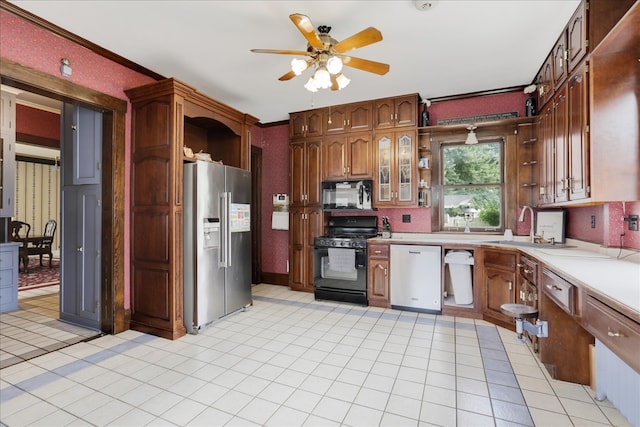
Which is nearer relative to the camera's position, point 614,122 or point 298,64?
Result: point 614,122

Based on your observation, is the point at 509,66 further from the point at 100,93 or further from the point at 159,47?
the point at 100,93

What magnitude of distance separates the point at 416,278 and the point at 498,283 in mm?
894

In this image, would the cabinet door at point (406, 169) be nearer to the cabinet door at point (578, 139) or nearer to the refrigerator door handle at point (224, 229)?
the cabinet door at point (578, 139)

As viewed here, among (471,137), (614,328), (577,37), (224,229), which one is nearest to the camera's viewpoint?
(614,328)

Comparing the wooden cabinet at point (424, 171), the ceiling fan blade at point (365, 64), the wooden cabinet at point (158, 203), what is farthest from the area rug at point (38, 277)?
the wooden cabinet at point (424, 171)

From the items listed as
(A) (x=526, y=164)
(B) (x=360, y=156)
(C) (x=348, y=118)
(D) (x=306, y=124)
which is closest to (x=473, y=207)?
(A) (x=526, y=164)

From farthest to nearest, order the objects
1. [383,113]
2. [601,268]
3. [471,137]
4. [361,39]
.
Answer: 1. [383,113]
2. [471,137]
3. [361,39]
4. [601,268]

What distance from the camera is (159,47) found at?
299 centimetres

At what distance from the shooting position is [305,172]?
192 inches

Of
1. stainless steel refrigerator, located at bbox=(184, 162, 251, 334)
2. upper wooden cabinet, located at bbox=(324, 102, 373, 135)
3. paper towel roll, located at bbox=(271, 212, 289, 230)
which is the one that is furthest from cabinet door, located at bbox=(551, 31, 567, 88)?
paper towel roll, located at bbox=(271, 212, 289, 230)

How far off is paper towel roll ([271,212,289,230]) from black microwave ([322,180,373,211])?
871mm

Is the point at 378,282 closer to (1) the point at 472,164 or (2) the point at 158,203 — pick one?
(1) the point at 472,164

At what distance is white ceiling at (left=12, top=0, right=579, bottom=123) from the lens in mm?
2402

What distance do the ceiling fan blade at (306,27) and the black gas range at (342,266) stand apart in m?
2.52
